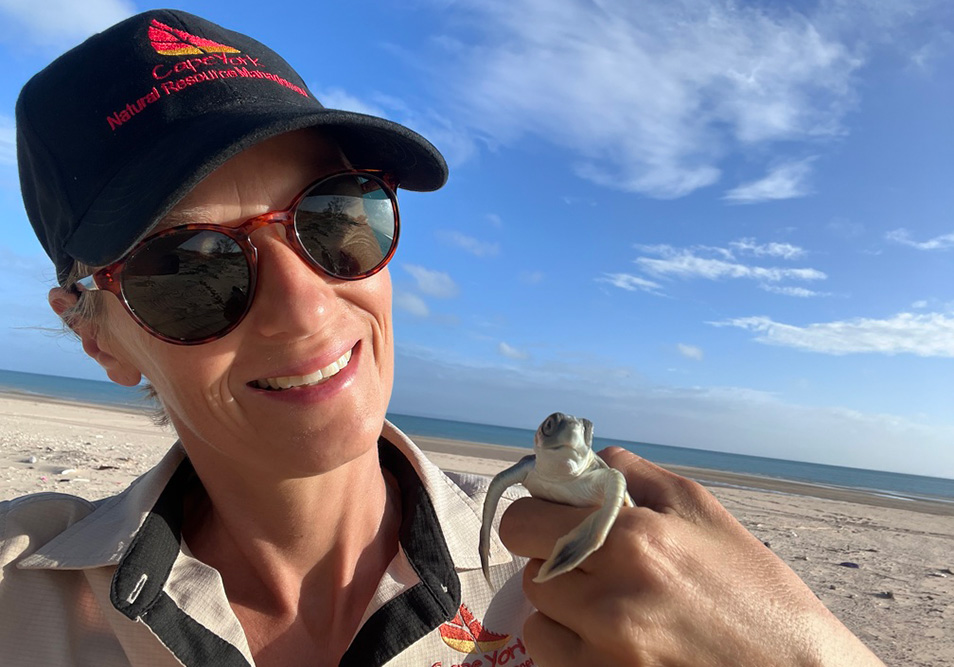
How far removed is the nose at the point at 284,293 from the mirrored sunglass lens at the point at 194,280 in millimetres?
52

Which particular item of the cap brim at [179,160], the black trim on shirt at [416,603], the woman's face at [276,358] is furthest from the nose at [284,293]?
the black trim on shirt at [416,603]

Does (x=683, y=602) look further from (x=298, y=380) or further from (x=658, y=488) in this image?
(x=298, y=380)

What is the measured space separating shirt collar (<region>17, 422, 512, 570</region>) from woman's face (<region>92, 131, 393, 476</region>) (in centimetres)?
37

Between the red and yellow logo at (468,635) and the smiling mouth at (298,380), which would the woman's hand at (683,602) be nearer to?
the red and yellow logo at (468,635)

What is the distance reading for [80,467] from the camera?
9.96 m

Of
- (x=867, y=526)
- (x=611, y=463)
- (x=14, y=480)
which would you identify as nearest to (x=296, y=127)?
(x=611, y=463)

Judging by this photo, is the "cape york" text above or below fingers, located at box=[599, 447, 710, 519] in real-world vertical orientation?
above

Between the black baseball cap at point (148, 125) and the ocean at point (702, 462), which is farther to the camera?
the ocean at point (702, 462)

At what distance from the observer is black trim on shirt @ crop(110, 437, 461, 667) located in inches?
73.8

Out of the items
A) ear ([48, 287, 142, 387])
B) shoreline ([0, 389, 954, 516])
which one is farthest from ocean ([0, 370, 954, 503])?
ear ([48, 287, 142, 387])

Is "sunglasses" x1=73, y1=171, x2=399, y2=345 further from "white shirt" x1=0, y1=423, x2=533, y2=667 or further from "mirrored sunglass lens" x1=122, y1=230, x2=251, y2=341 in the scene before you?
"white shirt" x1=0, y1=423, x2=533, y2=667

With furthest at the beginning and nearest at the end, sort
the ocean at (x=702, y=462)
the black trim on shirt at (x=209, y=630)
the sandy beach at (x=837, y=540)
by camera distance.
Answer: the ocean at (x=702, y=462) → the sandy beach at (x=837, y=540) → the black trim on shirt at (x=209, y=630)

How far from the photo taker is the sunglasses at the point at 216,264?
1.92m

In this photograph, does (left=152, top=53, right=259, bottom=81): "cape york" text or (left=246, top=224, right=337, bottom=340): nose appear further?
(left=152, top=53, right=259, bottom=81): "cape york" text
